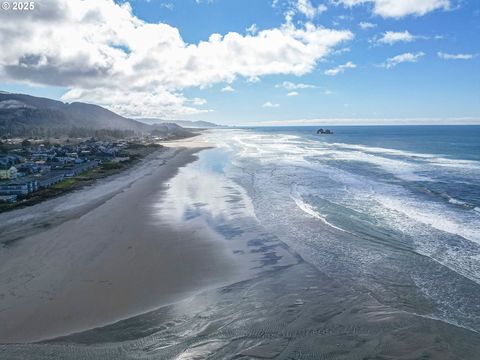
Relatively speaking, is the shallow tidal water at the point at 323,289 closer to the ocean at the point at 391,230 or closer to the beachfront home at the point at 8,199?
the ocean at the point at 391,230

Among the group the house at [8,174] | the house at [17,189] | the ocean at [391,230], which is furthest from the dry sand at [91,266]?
the house at [8,174]

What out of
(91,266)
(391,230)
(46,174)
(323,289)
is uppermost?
(391,230)

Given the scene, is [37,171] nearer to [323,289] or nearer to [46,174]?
[46,174]

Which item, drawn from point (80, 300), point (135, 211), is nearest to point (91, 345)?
point (80, 300)

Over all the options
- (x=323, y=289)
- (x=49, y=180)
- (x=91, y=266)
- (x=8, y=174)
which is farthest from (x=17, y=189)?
(x=323, y=289)

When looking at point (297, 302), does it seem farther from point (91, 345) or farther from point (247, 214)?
point (247, 214)

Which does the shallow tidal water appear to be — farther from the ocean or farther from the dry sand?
the dry sand

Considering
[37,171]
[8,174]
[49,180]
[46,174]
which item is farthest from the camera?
[37,171]
